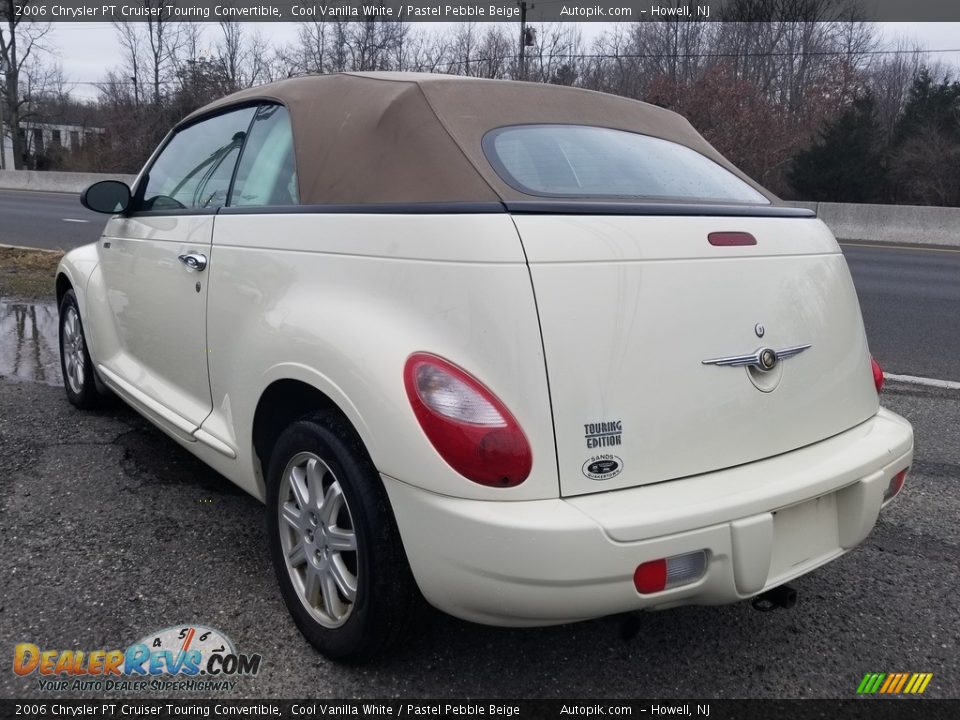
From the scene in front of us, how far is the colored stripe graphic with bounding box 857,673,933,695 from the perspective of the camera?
234 centimetres

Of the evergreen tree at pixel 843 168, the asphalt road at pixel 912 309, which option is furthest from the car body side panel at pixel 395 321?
the evergreen tree at pixel 843 168

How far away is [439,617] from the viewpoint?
2445 mm

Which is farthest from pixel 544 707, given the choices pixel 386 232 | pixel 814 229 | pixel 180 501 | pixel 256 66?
pixel 256 66

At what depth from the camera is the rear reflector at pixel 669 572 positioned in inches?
76.3

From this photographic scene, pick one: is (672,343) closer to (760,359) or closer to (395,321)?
(760,359)

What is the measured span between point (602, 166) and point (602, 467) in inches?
41.0

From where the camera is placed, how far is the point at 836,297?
8.12 ft

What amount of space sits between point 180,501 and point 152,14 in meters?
50.4

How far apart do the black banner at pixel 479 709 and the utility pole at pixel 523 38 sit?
26.2 m

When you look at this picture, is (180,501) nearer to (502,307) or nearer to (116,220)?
(116,220)

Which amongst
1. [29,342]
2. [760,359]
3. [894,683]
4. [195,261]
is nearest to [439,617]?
[760,359]

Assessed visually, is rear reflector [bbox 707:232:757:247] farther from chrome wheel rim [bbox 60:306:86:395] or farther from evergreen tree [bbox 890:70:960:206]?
evergreen tree [bbox 890:70:960:206]

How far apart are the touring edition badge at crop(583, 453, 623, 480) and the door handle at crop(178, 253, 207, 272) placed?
170 cm

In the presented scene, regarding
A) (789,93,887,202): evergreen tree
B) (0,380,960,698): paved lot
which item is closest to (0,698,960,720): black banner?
(0,380,960,698): paved lot
